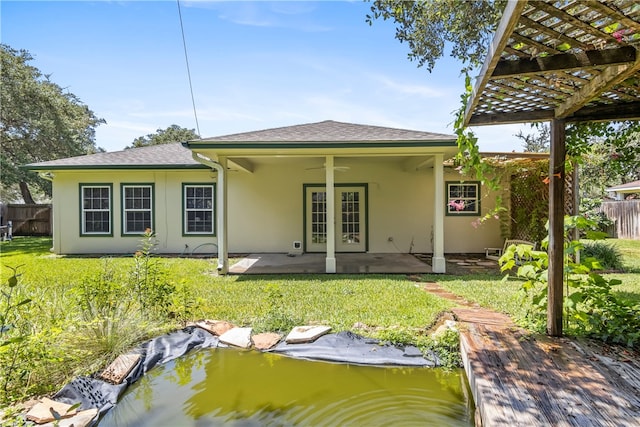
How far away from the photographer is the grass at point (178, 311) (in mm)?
3008

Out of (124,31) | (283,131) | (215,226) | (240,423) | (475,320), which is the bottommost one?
(240,423)

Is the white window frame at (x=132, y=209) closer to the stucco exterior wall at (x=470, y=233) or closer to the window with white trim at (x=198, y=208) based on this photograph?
the window with white trim at (x=198, y=208)

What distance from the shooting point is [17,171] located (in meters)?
19.0

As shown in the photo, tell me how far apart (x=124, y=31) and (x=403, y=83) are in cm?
643

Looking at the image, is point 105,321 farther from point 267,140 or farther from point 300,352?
point 267,140

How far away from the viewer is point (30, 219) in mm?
17875

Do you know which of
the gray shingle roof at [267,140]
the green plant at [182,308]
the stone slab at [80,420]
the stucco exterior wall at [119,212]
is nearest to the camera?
the stone slab at [80,420]

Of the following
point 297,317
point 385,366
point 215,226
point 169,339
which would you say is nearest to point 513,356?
point 385,366

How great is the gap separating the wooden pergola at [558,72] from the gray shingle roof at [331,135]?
369 centimetres

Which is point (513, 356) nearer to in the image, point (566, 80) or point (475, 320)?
point (475, 320)

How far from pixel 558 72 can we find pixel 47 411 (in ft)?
13.5

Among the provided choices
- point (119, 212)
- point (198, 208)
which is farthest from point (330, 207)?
point (119, 212)

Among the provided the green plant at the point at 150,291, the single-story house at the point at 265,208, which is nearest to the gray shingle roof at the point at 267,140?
the single-story house at the point at 265,208

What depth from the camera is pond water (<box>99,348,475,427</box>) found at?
2.58m
